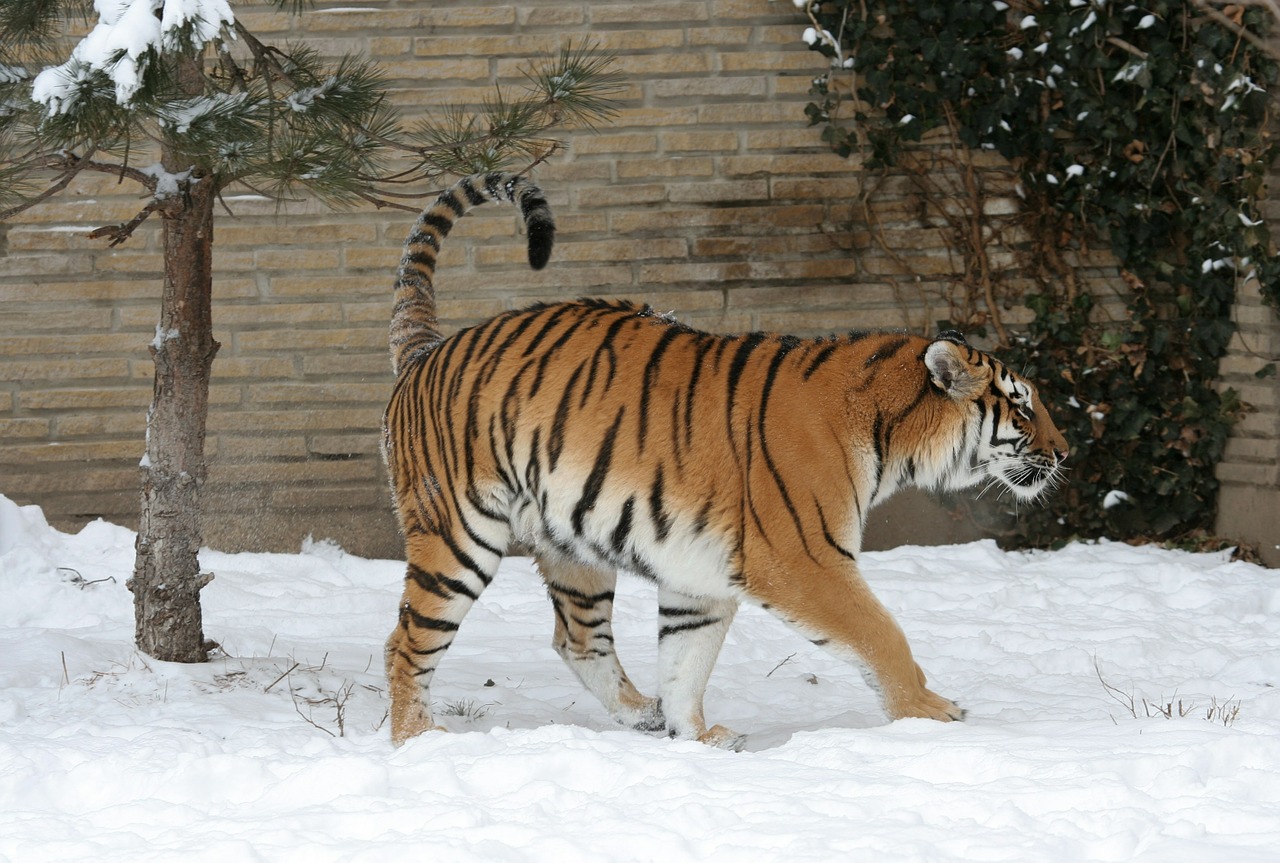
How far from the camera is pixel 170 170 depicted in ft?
13.4

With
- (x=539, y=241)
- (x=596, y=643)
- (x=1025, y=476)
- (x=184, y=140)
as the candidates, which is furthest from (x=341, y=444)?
(x=1025, y=476)

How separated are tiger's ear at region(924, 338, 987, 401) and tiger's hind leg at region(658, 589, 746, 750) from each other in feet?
2.97

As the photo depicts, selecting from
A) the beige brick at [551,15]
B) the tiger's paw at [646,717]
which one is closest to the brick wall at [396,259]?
the beige brick at [551,15]

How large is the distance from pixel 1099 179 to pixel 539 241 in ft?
11.2

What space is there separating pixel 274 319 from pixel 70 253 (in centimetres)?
97

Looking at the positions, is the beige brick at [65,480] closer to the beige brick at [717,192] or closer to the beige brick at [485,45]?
the beige brick at [485,45]

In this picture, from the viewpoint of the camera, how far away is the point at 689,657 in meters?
3.89

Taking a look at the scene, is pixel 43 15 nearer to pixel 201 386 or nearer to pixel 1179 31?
pixel 201 386

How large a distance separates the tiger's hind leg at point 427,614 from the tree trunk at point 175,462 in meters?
0.85

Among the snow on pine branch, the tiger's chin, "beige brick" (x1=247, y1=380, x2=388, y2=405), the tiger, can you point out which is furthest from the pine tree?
"beige brick" (x1=247, y1=380, x2=388, y2=405)

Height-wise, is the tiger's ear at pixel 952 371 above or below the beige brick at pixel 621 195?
below

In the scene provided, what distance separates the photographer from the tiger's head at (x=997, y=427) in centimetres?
364

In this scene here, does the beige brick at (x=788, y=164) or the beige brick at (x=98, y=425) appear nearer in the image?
the beige brick at (x=98, y=425)

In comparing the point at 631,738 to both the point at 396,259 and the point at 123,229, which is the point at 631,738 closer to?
the point at 123,229
